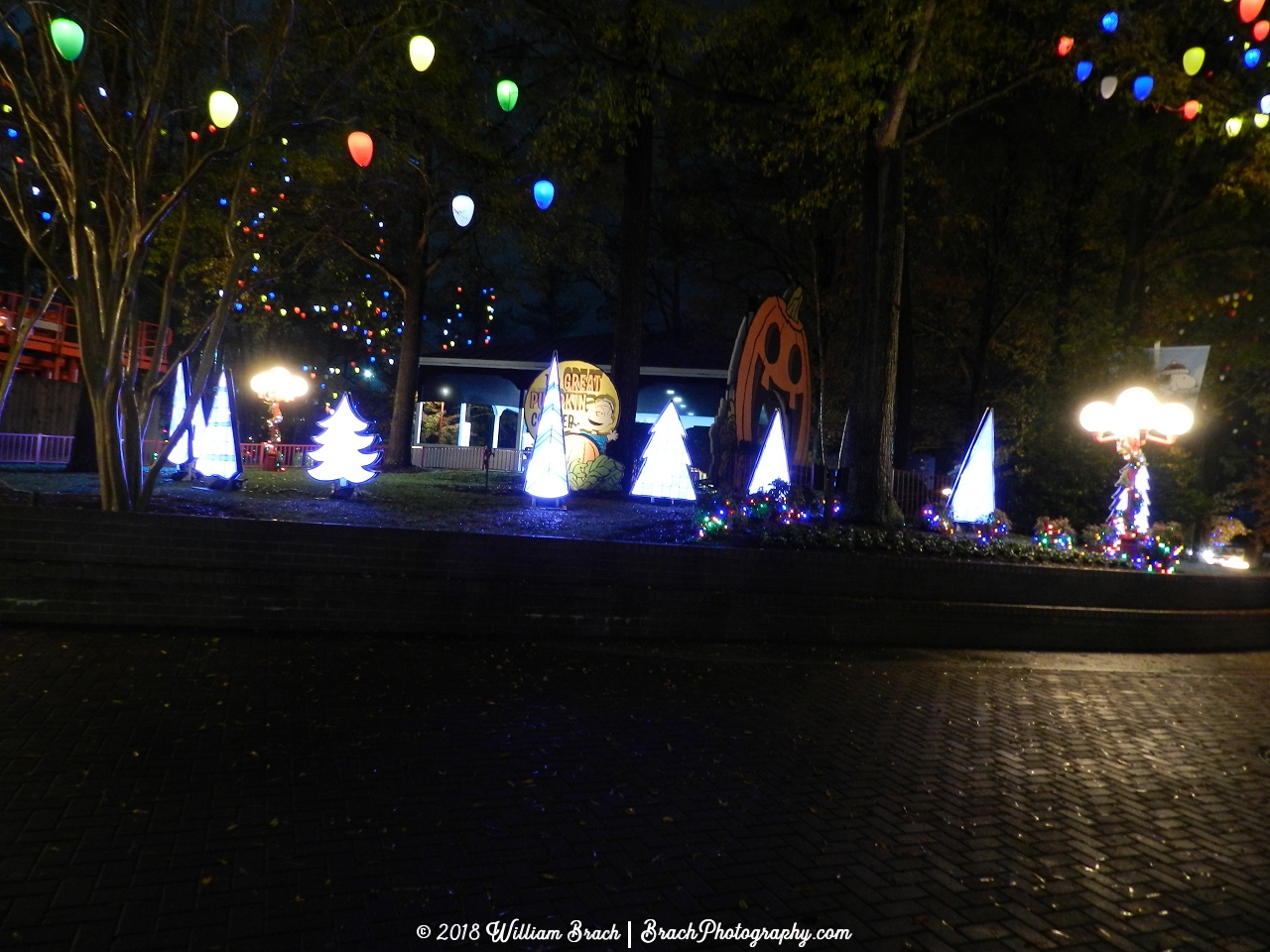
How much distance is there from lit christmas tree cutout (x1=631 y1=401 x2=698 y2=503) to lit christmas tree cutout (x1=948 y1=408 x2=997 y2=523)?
5.12m

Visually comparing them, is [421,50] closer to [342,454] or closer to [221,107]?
[221,107]

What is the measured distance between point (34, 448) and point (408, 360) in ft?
29.7

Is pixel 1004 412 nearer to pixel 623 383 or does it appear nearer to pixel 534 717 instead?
pixel 623 383

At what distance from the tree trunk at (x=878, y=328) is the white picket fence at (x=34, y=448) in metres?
17.2

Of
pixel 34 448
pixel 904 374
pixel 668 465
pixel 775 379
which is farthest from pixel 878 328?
pixel 34 448

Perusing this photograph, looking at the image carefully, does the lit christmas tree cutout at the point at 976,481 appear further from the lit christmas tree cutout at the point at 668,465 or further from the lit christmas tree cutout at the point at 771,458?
the lit christmas tree cutout at the point at 668,465

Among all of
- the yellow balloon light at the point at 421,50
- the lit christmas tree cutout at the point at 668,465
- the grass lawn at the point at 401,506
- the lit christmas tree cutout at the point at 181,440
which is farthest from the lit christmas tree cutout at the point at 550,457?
the yellow balloon light at the point at 421,50

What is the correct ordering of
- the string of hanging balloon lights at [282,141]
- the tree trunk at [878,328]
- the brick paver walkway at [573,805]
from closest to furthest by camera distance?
the brick paver walkway at [573,805] → the string of hanging balloon lights at [282,141] → the tree trunk at [878,328]

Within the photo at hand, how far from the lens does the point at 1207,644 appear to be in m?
12.5

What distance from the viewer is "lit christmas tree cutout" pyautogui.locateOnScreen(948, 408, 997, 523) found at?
1714 centimetres

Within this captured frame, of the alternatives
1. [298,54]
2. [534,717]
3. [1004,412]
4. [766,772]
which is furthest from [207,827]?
[1004,412]

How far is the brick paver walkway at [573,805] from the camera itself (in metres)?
3.52

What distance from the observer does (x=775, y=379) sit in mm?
17188

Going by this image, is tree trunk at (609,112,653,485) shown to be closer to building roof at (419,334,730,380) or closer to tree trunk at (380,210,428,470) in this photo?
tree trunk at (380,210,428,470)
